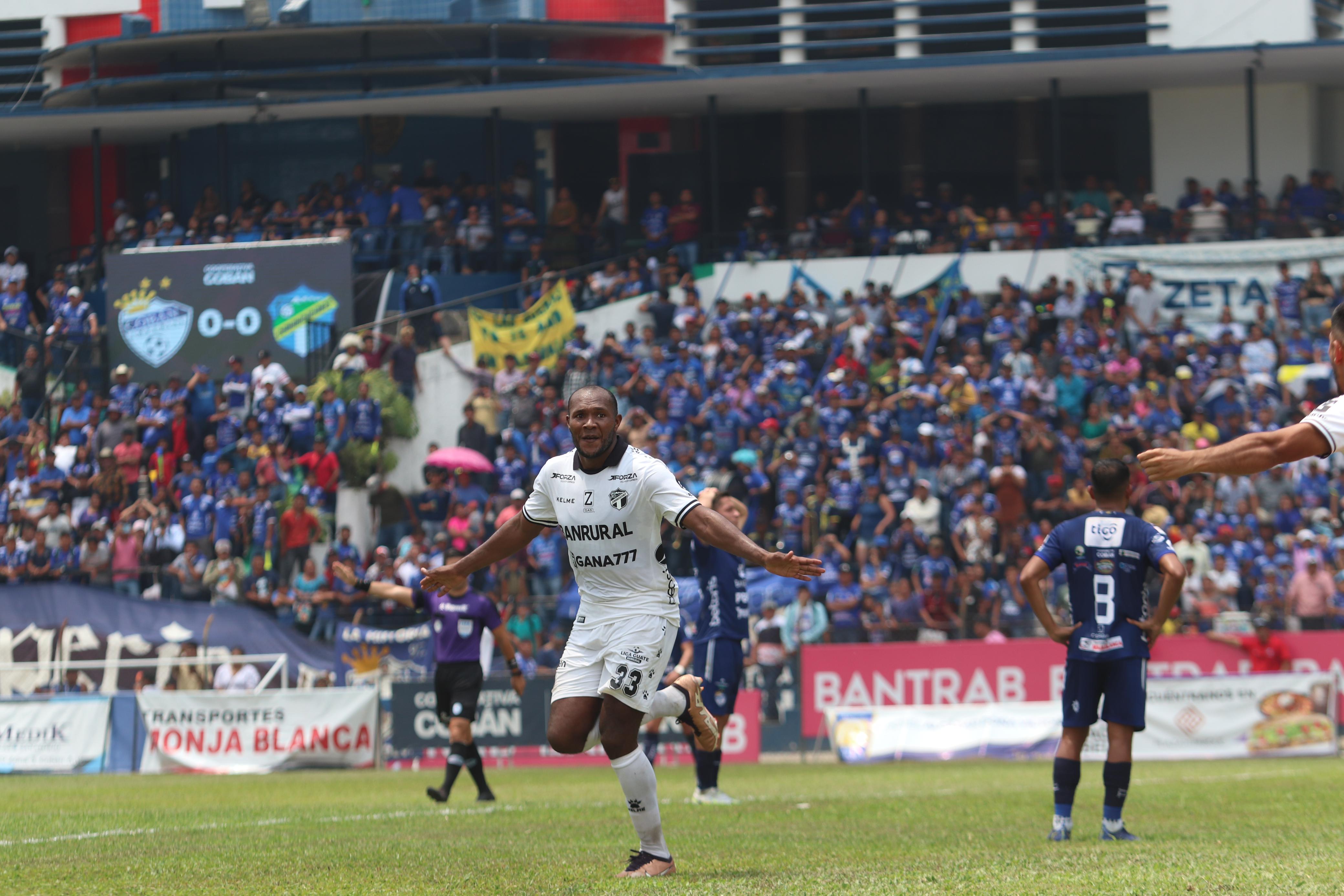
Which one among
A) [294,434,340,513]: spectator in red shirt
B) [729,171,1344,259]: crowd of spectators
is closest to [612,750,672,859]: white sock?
[294,434,340,513]: spectator in red shirt

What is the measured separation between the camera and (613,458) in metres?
8.14

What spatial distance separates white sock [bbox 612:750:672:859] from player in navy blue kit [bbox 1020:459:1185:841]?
2787mm

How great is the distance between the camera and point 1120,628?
32.4ft

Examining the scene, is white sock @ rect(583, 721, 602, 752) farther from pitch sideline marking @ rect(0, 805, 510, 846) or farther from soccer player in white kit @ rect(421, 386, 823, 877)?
pitch sideline marking @ rect(0, 805, 510, 846)

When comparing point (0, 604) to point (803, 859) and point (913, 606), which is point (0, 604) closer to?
point (913, 606)

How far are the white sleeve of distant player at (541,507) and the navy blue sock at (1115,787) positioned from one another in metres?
3.59

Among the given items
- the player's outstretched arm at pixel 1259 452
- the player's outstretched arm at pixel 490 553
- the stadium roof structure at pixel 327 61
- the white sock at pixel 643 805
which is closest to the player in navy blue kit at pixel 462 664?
the player's outstretched arm at pixel 490 553

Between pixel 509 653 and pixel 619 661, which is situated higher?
pixel 619 661

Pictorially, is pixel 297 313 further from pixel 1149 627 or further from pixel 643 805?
pixel 643 805

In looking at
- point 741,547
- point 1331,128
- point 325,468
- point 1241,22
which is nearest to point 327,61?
point 325,468

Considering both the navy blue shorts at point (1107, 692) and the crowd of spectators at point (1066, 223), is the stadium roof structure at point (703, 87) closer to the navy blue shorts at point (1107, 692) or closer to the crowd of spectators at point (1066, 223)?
the crowd of spectators at point (1066, 223)

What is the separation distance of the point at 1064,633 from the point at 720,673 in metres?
3.34

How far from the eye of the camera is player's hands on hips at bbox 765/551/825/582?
7.36 m

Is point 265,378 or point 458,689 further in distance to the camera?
point 265,378
